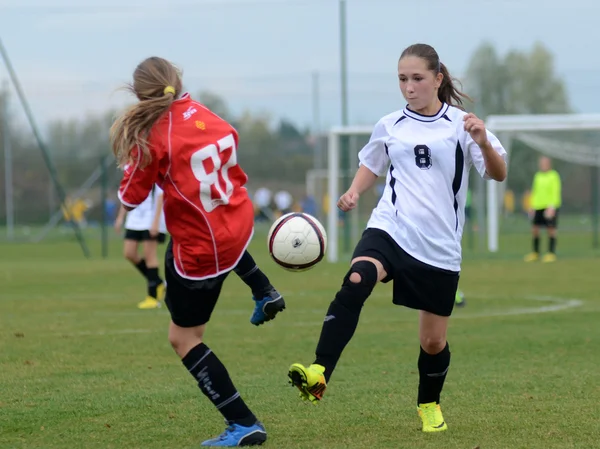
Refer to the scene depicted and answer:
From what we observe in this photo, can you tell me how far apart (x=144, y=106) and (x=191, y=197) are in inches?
18.6

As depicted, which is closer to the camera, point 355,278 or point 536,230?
point 355,278

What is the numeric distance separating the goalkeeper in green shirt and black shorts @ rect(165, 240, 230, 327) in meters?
15.9

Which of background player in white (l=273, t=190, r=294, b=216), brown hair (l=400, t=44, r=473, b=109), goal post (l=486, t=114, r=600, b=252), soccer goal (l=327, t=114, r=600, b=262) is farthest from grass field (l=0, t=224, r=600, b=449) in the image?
background player in white (l=273, t=190, r=294, b=216)

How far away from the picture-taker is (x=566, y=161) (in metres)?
30.3

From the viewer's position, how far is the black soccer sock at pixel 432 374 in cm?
538

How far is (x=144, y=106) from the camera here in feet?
15.9

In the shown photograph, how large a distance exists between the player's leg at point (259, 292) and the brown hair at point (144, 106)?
833 millimetres

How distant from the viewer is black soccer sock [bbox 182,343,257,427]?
16.3 feet

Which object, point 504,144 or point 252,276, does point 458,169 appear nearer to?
point 252,276

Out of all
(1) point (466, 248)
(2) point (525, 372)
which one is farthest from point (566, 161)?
(2) point (525, 372)

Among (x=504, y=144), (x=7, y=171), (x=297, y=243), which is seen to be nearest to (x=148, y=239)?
(x=297, y=243)

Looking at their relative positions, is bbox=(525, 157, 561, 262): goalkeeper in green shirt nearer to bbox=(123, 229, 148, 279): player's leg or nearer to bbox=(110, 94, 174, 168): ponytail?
bbox=(123, 229, 148, 279): player's leg

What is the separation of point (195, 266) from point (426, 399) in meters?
1.44

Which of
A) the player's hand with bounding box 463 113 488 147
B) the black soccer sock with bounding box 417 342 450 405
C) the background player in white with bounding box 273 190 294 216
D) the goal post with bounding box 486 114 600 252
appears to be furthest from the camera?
the background player in white with bounding box 273 190 294 216
